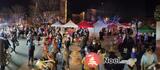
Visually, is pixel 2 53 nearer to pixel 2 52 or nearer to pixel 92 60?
pixel 2 52

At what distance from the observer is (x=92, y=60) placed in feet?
15.1

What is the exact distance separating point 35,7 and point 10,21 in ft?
1.21

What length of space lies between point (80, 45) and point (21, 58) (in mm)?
771

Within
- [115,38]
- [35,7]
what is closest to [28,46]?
[35,7]

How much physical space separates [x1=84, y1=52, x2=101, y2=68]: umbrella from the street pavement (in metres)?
0.62

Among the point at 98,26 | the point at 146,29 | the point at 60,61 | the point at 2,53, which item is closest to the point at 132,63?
the point at 146,29

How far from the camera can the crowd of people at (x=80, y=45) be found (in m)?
4.56

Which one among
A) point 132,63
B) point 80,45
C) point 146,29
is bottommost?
point 132,63

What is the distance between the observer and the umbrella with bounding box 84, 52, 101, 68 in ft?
15.1

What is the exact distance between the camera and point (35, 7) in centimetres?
457

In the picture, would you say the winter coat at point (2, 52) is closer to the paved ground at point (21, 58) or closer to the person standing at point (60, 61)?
the paved ground at point (21, 58)

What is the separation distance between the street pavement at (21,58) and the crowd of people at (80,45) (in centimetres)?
5

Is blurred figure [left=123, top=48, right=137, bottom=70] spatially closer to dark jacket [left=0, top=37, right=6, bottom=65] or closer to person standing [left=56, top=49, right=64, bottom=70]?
person standing [left=56, top=49, right=64, bottom=70]

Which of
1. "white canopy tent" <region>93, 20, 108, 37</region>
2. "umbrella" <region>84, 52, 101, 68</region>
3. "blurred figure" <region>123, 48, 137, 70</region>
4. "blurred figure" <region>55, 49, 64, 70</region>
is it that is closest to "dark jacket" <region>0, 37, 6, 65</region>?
"blurred figure" <region>55, 49, 64, 70</region>
